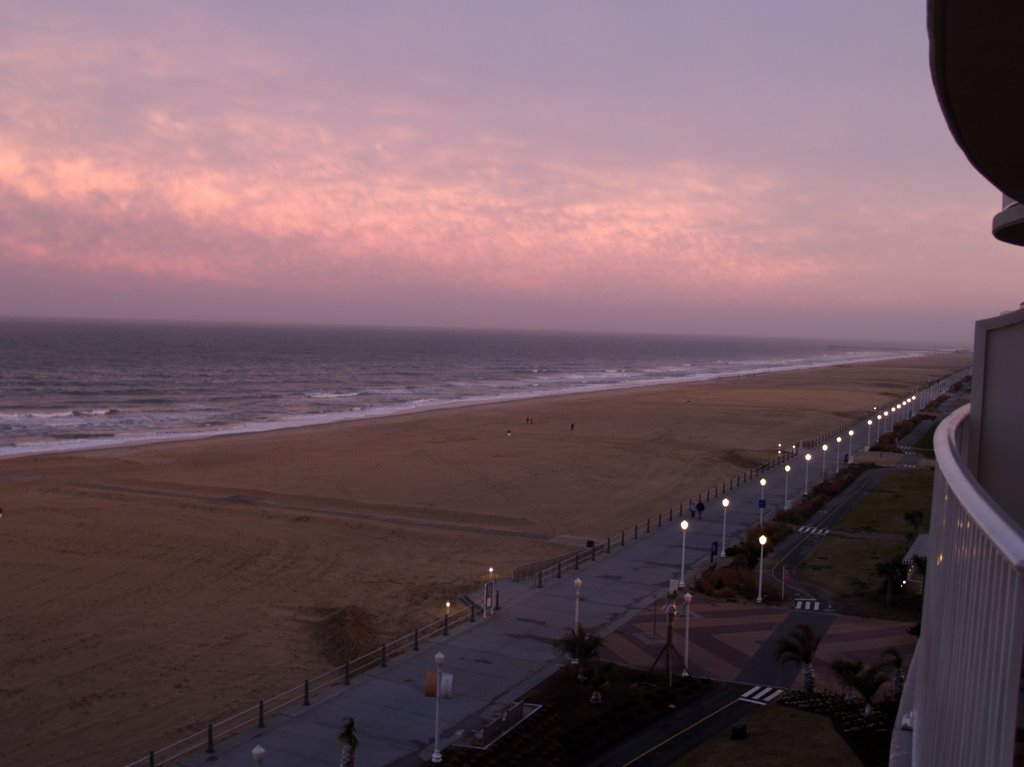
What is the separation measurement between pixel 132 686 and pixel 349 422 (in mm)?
44521

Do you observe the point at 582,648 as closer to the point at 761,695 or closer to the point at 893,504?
the point at 761,695

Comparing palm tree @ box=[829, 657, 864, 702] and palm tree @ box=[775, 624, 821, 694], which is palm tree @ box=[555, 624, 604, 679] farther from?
palm tree @ box=[829, 657, 864, 702]

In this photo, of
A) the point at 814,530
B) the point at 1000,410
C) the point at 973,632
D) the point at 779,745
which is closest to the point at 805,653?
the point at 779,745

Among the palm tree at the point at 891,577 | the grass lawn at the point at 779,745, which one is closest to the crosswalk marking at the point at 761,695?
the grass lawn at the point at 779,745

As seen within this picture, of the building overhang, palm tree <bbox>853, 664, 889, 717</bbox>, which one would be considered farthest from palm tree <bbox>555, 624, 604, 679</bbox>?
the building overhang

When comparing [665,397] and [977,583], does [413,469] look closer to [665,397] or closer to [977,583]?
[977,583]

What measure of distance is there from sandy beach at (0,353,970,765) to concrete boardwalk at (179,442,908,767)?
Result: 2.07m

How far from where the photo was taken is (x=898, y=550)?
82.8 ft

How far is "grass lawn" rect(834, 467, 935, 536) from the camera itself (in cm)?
2855

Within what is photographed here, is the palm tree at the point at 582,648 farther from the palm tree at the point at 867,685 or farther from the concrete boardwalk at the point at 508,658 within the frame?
the palm tree at the point at 867,685

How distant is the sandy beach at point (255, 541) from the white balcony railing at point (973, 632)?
12.3 m

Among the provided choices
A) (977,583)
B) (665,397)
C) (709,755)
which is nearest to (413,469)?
(709,755)

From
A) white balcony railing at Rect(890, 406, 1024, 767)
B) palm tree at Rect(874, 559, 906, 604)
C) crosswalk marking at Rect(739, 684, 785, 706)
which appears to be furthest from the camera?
palm tree at Rect(874, 559, 906, 604)

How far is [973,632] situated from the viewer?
4.76 m
